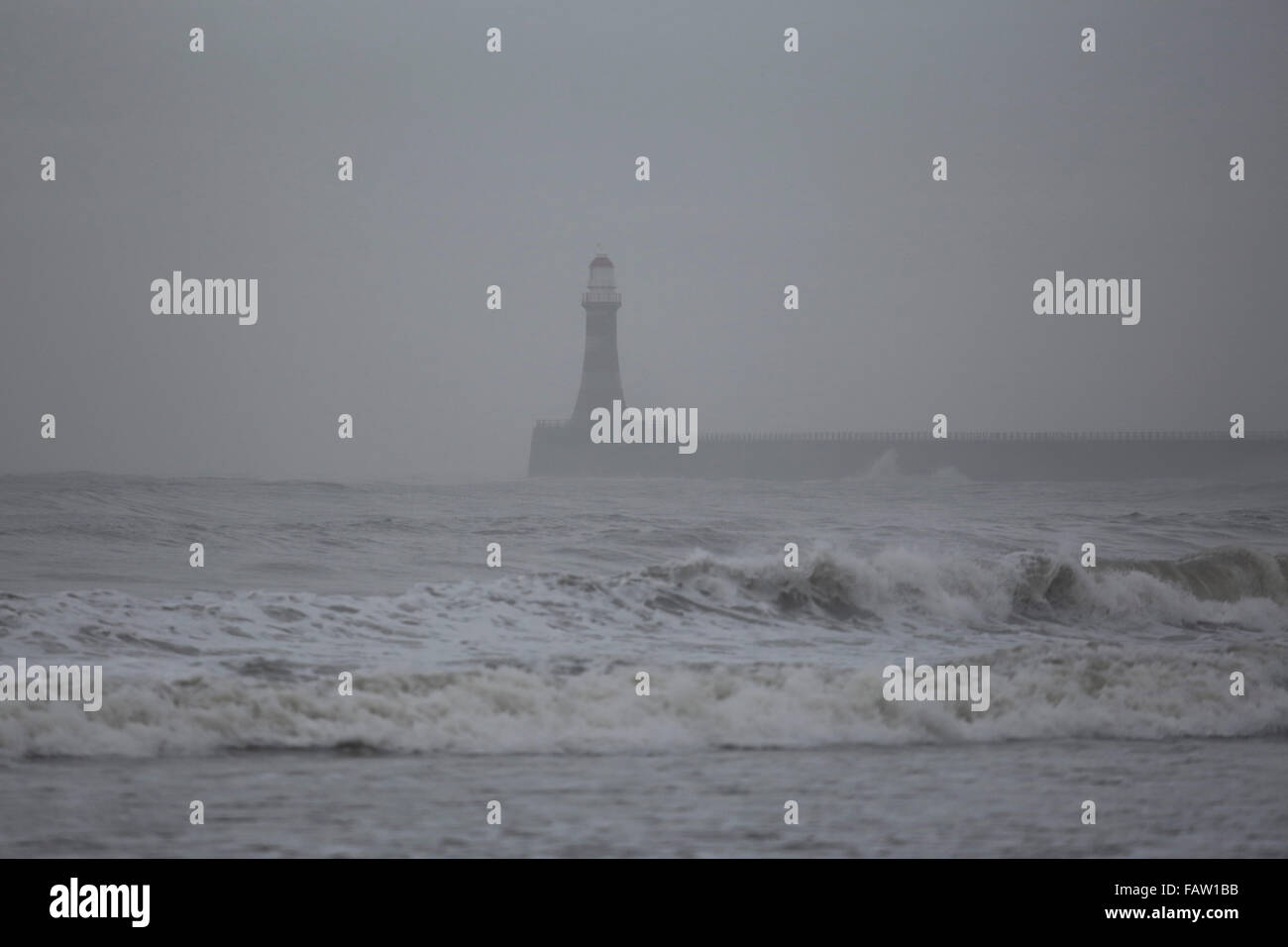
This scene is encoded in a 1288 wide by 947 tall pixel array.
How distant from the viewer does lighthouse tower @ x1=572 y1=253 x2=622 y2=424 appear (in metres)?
58.9

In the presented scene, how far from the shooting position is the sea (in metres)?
8.71

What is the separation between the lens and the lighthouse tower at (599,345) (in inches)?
2319

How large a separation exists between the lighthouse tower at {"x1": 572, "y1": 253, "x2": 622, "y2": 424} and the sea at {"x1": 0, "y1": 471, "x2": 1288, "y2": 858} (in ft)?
109

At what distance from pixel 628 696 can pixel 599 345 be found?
4734cm

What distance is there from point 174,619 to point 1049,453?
3931 centimetres

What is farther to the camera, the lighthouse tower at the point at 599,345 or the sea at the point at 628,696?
the lighthouse tower at the point at 599,345

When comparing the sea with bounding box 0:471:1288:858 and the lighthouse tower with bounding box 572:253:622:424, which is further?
the lighthouse tower with bounding box 572:253:622:424

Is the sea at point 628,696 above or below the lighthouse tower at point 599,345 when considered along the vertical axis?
below

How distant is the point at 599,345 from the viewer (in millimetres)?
59344

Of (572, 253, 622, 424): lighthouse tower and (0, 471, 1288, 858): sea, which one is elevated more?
(572, 253, 622, 424): lighthouse tower

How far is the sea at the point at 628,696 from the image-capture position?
8.71 metres

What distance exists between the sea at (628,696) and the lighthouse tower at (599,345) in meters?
33.1
